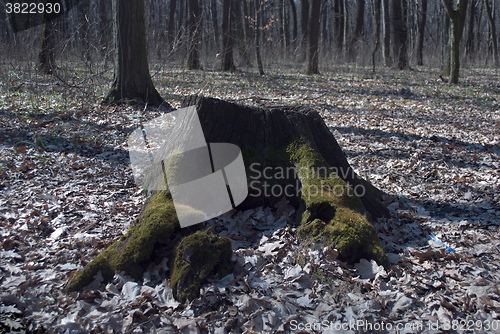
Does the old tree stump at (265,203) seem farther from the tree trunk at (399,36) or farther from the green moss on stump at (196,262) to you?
the tree trunk at (399,36)

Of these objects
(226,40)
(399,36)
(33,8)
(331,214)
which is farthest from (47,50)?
(399,36)

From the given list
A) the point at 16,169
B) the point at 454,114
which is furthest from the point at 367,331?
the point at 454,114

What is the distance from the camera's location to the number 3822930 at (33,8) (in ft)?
41.4

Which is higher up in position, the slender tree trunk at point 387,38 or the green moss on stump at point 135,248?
the slender tree trunk at point 387,38

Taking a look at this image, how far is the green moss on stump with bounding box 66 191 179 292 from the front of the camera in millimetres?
2769

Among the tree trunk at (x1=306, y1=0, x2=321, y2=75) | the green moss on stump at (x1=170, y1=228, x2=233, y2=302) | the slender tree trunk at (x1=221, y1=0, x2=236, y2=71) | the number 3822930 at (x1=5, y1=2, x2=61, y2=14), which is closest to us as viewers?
the green moss on stump at (x1=170, y1=228, x2=233, y2=302)

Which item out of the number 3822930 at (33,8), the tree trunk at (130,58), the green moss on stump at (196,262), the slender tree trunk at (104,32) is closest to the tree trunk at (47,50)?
the number 3822930 at (33,8)

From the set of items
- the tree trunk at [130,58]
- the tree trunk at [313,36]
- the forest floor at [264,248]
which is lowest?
the forest floor at [264,248]

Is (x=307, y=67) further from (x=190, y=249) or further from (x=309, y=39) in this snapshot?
(x=190, y=249)

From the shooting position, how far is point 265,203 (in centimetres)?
394

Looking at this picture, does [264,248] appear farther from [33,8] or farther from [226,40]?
[226,40]

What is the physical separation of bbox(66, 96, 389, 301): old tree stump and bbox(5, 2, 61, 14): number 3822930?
39.2ft

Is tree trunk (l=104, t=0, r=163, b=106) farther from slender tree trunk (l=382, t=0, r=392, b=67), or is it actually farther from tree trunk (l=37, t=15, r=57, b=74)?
slender tree trunk (l=382, t=0, r=392, b=67)

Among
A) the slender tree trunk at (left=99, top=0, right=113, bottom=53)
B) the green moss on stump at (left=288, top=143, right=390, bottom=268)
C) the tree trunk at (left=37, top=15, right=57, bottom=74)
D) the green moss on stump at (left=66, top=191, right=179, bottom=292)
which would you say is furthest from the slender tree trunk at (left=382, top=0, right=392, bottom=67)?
the green moss on stump at (left=66, top=191, right=179, bottom=292)
